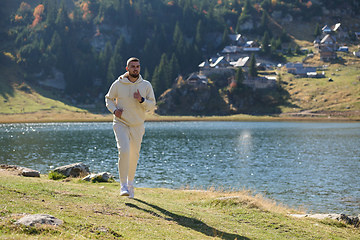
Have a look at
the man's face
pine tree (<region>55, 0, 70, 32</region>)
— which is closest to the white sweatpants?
the man's face

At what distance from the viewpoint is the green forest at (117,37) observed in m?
162

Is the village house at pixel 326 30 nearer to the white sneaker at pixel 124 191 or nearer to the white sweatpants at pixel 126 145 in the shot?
the white sweatpants at pixel 126 145

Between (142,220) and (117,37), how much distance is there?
188m

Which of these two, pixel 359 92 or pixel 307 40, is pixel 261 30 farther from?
pixel 359 92

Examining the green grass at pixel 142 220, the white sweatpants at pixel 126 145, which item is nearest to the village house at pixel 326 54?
the green grass at pixel 142 220

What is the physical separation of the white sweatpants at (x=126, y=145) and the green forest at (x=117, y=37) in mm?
135379

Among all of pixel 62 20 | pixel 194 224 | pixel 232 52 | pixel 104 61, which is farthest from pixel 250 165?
pixel 62 20

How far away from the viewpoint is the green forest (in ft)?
531

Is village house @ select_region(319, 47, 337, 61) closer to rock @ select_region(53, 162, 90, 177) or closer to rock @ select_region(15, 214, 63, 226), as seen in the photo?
rock @ select_region(53, 162, 90, 177)

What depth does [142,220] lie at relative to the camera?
29.6 ft

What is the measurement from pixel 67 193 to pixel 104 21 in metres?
193

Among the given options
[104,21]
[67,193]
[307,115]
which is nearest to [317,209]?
[67,193]

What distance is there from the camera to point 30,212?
8000 millimetres

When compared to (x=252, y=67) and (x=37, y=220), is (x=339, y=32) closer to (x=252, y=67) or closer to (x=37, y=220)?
(x=252, y=67)
